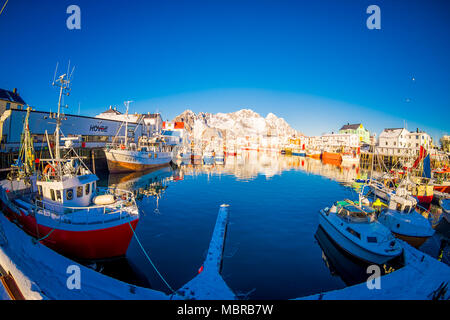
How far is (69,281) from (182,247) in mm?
7606

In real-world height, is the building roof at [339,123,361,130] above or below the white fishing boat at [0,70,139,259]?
above

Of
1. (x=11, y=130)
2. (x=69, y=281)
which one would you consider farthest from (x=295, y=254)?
(x=11, y=130)

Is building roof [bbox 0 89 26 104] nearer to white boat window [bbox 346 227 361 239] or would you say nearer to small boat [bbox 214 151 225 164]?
small boat [bbox 214 151 225 164]

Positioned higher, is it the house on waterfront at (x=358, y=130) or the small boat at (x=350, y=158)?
the house on waterfront at (x=358, y=130)

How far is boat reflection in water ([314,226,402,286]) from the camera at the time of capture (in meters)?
12.4

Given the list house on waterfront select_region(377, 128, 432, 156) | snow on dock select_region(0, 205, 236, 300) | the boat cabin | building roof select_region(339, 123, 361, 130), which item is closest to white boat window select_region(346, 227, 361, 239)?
snow on dock select_region(0, 205, 236, 300)

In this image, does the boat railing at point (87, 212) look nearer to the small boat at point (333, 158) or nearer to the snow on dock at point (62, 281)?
the snow on dock at point (62, 281)

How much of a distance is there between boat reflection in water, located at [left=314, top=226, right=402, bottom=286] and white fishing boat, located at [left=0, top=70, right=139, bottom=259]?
1284 centimetres

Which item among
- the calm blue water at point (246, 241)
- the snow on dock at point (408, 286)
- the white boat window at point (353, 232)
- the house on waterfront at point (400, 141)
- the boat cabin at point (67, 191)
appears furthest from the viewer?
the house on waterfront at point (400, 141)

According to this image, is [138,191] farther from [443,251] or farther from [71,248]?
[443,251]

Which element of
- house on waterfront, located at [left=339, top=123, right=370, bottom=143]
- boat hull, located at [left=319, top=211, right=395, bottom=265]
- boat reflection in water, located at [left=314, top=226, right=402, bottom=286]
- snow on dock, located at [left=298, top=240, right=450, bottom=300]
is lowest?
boat reflection in water, located at [left=314, top=226, right=402, bottom=286]

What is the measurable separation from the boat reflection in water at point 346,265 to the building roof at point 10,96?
2734 inches

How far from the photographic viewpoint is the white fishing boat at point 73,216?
12.2 metres

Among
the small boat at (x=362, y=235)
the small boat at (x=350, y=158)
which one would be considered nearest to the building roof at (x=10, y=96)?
the small boat at (x=362, y=235)
